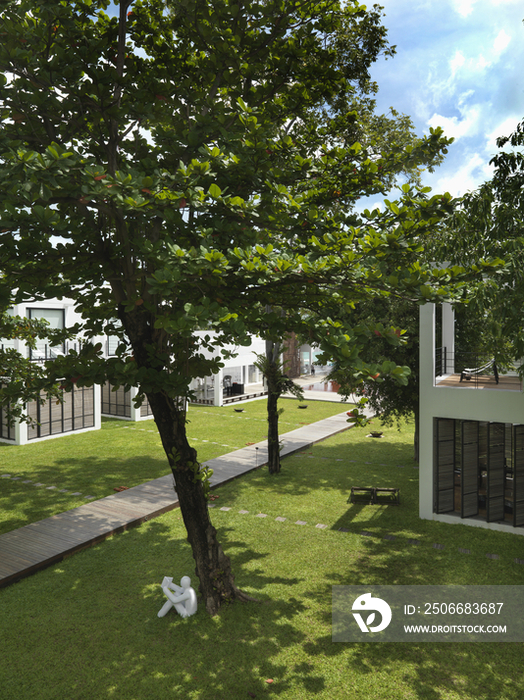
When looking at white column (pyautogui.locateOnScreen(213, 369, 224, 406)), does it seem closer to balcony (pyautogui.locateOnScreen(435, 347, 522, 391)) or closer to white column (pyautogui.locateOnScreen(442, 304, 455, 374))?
balcony (pyautogui.locateOnScreen(435, 347, 522, 391))

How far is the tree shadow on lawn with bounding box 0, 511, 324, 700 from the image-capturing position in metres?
6.01

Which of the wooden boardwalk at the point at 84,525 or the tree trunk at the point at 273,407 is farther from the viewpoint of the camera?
the tree trunk at the point at 273,407

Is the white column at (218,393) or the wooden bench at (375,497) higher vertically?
the white column at (218,393)

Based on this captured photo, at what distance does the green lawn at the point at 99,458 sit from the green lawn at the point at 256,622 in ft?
10.8

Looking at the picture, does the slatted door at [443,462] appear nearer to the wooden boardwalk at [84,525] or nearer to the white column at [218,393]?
the wooden boardwalk at [84,525]

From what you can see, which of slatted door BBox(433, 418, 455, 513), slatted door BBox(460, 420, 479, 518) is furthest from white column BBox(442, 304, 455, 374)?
slatted door BBox(460, 420, 479, 518)

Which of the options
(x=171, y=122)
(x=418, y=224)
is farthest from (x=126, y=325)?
(x=418, y=224)

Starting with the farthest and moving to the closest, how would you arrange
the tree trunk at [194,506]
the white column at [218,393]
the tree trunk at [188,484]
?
the white column at [218,393] < the tree trunk at [194,506] < the tree trunk at [188,484]

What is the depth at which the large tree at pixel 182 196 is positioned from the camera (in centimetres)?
484

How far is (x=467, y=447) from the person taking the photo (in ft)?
36.7

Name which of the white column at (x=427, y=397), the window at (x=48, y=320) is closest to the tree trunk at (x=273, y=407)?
the white column at (x=427, y=397)

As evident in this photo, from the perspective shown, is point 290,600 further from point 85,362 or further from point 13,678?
point 85,362

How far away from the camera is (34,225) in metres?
5.43

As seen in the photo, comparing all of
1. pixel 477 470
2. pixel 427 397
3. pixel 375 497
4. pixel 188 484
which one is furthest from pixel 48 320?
pixel 477 470
